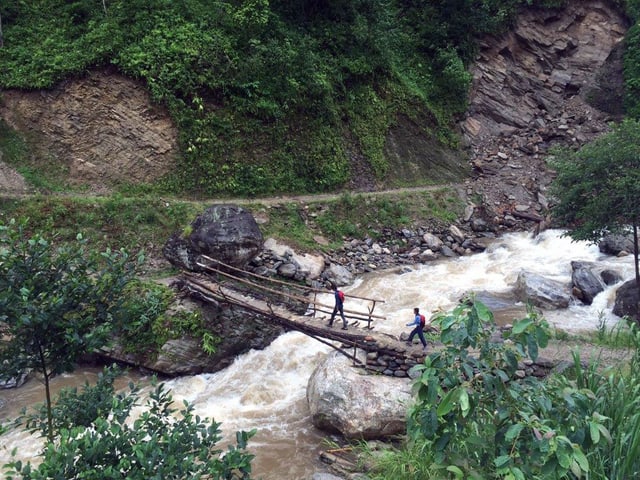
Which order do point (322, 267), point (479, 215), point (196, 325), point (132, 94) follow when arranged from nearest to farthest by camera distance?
point (196, 325) < point (322, 267) < point (132, 94) < point (479, 215)

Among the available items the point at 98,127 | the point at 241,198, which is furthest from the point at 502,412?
the point at 98,127

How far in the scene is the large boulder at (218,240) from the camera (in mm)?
13633

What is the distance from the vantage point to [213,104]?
1859 cm

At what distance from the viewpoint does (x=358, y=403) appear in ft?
31.1

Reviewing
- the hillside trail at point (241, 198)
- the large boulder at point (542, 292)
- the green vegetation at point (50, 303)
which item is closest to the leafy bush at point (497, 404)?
the green vegetation at point (50, 303)

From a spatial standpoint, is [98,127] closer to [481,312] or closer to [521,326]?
[481,312]

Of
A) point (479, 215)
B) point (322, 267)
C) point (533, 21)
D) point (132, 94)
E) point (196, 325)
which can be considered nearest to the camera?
point (196, 325)

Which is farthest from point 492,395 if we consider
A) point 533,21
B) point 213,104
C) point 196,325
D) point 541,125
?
point 533,21

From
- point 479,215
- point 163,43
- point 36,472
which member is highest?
point 163,43

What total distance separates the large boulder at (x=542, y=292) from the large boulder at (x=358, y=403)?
6.40m

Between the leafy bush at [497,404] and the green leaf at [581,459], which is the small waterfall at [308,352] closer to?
the leafy bush at [497,404]

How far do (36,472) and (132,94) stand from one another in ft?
56.1

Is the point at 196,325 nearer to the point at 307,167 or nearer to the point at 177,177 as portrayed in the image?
the point at 177,177

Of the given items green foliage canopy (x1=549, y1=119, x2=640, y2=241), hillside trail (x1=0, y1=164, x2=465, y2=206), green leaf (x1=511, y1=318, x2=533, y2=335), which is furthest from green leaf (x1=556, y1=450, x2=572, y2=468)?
hillside trail (x1=0, y1=164, x2=465, y2=206)
